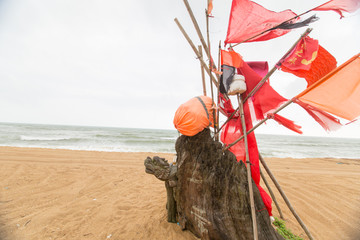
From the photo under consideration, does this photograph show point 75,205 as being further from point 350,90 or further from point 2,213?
point 350,90

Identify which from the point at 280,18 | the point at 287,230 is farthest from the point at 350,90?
the point at 287,230

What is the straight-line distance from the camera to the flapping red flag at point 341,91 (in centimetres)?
167

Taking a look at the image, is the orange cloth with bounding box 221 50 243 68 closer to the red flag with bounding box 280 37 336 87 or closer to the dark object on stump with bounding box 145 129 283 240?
the red flag with bounding box 280 37 336 87

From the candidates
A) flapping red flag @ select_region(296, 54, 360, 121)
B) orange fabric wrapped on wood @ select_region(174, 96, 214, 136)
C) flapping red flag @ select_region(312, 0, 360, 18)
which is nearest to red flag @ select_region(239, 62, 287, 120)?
flapping red flag @ select_region(296, 54, 360, 121)

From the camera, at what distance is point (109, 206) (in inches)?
138

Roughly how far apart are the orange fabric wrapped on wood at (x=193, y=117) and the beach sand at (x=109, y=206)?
185 cm

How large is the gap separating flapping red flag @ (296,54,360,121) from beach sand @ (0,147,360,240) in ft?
8.43

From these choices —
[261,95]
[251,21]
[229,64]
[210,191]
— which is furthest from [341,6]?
[210,191]

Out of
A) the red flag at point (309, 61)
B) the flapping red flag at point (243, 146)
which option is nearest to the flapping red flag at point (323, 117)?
the red flag at point (309, 61)

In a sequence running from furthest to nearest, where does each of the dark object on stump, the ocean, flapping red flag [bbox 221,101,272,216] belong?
the ocean → flapping red flag [bbox 221,101,272,216] → the dark object on stump

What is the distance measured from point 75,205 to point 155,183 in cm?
241

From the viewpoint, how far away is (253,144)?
2.31 m

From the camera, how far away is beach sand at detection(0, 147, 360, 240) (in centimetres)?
263

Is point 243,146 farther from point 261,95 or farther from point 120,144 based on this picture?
point 120,144
